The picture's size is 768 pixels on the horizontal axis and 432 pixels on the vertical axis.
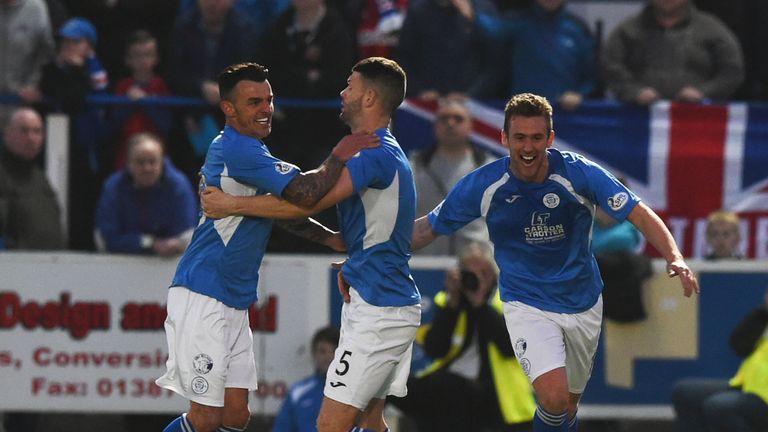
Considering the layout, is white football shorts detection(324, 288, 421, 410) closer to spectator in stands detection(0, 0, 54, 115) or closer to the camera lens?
the camera lens

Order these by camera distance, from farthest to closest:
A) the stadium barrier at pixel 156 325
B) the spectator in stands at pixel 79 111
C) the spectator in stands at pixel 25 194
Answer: the spectator in stands at pixel 79 111 → the spectator in stands at pixel 25 194 → the stadium barrier at pixel 156 325

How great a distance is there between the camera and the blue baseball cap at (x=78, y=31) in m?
12.3

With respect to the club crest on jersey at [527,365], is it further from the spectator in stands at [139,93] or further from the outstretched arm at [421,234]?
the spectator in stands at [139,93]

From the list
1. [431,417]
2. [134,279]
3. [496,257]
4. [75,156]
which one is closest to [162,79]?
[75,156]

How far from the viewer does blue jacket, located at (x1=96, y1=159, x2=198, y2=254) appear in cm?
1153

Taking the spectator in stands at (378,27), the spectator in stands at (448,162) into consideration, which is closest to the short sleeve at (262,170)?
the spectator in stands at (448,162)

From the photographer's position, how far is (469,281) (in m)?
10.8

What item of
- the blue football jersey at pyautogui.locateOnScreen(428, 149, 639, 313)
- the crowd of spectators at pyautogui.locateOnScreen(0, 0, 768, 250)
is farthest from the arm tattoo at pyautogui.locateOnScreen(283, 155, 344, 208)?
the crowd of spectators at pyautogui.locateOnScreen(0, 0, 768, 250)

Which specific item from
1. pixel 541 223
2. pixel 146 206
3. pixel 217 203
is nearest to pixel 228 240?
pixel 217 203

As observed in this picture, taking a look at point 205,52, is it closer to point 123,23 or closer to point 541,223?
point 123,23

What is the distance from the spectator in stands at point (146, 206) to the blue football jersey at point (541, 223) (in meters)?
3.23

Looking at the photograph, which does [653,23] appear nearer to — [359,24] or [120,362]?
[359,24]

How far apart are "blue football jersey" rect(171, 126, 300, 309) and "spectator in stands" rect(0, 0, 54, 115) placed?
4410mm

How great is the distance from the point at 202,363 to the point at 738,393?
3.84m
